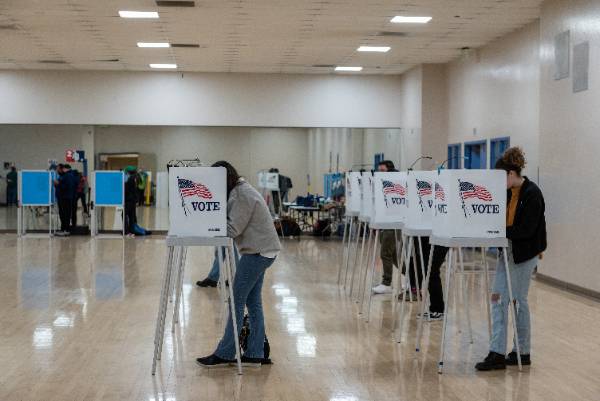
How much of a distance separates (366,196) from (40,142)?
13300 mm

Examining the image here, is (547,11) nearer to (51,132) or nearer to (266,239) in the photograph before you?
(266,239)

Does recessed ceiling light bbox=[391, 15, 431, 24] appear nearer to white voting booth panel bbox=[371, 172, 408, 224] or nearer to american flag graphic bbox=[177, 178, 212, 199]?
white voting booth panel bbox=[371, 172, 408, 224]

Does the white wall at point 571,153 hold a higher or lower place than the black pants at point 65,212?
higher

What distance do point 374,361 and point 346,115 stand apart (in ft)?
50.5

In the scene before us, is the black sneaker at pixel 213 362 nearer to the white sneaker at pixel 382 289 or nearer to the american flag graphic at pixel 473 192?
the american flag graphic at pixel 473 192

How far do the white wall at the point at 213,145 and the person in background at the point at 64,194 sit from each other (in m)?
1.13

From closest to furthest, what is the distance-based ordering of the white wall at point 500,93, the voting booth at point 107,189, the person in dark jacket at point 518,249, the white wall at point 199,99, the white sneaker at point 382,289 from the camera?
the person in dark jacket at point 518,249 < the white sneaker at point 382,289 < the white wall at point 500,93 < the voting booth at point 107,189 < the white wall at point 199,99

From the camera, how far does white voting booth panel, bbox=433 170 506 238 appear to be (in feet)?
22.1

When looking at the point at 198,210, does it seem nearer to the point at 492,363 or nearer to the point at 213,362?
the point at 213,362

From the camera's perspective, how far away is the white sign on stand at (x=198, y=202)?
21.5 feet

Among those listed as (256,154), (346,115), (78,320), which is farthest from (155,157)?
(78,320)

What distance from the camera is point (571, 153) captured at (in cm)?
1198

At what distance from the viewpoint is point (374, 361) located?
7.17 m

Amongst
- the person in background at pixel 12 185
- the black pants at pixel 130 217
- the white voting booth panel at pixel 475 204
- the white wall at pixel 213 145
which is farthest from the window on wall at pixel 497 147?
the person in background at pixel 12 185
